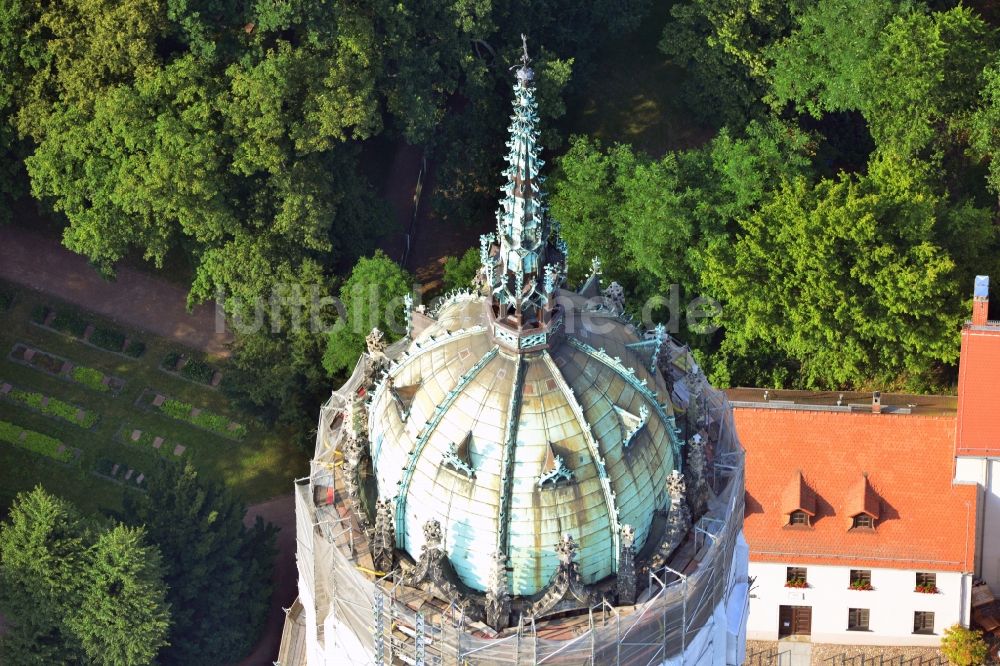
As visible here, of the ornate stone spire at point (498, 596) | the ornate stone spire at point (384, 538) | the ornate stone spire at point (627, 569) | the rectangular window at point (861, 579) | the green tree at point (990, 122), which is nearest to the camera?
the ornate stone spire at point (498, 596)

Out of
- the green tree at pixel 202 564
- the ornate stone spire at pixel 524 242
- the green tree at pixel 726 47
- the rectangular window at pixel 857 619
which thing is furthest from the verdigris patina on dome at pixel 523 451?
the green tree at pixel 726 47

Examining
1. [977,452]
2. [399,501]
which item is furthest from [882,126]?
[399,501]

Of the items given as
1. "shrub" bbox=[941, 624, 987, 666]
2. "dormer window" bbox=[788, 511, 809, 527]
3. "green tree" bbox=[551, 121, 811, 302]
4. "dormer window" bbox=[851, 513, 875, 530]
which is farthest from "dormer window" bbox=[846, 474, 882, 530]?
"green tree" bbox=[551, 121, 811, 302]

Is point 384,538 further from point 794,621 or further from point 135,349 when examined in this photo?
point 135,349

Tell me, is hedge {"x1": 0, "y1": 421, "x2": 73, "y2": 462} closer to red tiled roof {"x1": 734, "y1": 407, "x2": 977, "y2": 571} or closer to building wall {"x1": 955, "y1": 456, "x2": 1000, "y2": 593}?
red tiled roof {"x1": 734, "y1": 407, "x2": 977, "y2": 571}

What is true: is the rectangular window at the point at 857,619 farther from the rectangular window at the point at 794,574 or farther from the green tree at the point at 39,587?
the green tree at the point at 39,587

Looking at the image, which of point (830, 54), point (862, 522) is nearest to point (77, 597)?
point (862, 522)
